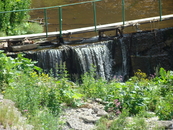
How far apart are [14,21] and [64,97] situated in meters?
8.51

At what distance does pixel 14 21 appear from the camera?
579 inches

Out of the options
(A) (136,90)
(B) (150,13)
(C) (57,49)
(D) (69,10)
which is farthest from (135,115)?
(D) (69,10)

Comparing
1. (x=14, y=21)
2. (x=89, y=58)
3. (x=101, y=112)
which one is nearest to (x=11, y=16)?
(x=14, y=21)

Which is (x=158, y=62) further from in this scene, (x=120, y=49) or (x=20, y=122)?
(x=20, y=122)

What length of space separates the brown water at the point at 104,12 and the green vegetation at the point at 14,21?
5.30 ft

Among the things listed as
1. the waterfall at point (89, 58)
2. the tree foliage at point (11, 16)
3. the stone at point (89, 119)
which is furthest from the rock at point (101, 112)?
the tree foliage at point (11, 16)

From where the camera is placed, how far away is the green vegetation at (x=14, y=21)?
540 inches

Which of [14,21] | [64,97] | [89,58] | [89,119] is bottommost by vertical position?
[89,119]

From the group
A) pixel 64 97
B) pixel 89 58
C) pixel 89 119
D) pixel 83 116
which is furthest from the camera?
pixel 89 58

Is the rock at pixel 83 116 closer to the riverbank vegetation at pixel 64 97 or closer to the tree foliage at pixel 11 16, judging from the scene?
the riverbank vegetation at pixel 64 97

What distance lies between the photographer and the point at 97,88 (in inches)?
313

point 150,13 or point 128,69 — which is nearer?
point 128,69

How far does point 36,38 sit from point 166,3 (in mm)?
10887

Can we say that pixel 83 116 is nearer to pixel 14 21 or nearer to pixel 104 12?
pixel 14 21
